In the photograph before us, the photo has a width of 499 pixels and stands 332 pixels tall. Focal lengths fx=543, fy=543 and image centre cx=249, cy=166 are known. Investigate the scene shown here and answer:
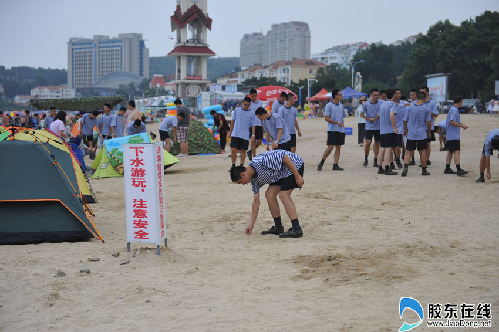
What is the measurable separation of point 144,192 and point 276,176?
175cm

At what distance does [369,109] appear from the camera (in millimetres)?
13328

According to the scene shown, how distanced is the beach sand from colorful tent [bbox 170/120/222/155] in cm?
914

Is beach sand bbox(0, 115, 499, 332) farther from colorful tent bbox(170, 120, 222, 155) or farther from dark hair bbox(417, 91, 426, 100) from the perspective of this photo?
colorful tent bbox(170, 120, 222, 155)

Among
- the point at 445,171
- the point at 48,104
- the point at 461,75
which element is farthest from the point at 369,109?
the point at 461,75

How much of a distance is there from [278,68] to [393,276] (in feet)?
448

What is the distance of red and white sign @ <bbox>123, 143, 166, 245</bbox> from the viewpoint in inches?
240

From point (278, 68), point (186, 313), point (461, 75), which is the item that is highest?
point (278, 68)

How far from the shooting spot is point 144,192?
618 cm

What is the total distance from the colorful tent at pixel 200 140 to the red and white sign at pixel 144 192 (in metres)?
12.5

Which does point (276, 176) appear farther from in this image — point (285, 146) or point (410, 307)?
point (285, 146)

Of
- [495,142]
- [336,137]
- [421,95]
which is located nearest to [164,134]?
[336,137]

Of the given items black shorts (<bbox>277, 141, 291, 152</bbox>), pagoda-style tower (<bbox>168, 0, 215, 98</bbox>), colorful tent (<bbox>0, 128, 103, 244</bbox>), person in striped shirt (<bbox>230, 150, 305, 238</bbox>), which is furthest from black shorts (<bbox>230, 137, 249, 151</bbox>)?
pagoda-style tower (<bbox>168, 0, 215, 98</bbox>)

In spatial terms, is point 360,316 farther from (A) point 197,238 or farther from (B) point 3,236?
(B) point 3,236

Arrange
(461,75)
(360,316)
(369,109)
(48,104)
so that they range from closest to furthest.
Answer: (360,316), (369,109), (48,104), (461,75)
